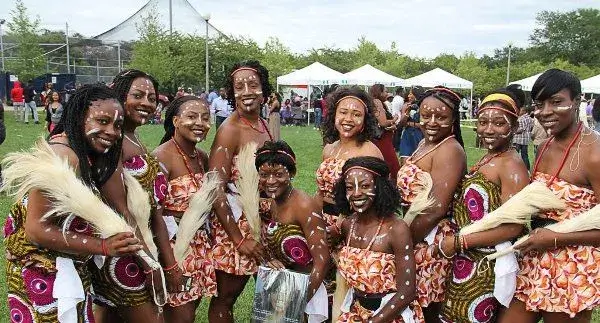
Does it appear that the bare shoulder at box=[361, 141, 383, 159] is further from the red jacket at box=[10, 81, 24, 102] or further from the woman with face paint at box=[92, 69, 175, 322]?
the red jacket at box=[10, 81, 24, 102]

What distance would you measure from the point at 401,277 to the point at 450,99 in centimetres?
116

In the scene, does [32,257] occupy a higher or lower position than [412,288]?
higher

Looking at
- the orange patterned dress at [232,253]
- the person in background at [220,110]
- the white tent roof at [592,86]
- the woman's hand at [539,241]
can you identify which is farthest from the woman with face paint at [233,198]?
the white tent roof at [592,86]

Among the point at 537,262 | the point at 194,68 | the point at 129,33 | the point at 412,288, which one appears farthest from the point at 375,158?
the point at 129,33

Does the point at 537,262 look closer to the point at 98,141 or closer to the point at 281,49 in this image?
the point at 98,141

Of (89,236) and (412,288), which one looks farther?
(412,288)

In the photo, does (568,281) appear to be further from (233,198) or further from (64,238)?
(64,238)

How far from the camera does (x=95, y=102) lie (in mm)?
3006

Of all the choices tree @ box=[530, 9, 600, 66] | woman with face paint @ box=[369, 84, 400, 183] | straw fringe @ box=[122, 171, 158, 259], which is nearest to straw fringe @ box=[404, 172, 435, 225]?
straw fringe @ box=[122, 171, 158, 259]

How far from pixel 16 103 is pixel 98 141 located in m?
24.3

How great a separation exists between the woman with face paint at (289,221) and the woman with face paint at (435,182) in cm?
59

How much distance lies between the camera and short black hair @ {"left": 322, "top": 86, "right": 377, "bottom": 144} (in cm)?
401

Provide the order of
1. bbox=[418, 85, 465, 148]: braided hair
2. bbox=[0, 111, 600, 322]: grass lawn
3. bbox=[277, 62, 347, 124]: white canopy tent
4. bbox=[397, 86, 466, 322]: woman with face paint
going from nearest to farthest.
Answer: bbox=[397, 86, 466, 322]: woman with face paint
bbox=[418, 85, 465, 148]: braided hair
bbox=[0, 111, 600, 322]: grass lawn
bbox=[277, 62, 347, 124]: white canopy tent

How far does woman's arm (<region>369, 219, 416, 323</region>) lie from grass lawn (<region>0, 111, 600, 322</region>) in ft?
7.20
